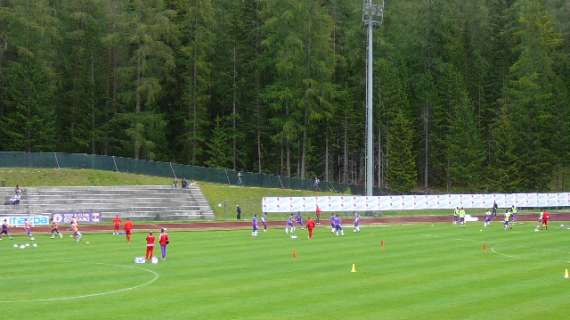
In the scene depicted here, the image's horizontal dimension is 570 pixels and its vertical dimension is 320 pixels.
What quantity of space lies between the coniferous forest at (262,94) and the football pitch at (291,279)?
40235 mm

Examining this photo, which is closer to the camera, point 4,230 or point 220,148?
point 4,230

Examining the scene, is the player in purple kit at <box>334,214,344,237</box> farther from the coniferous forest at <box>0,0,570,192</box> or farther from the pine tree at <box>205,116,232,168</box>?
the pine tree at <box>205,116,232,168</box>

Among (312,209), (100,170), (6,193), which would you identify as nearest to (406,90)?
(312,209)

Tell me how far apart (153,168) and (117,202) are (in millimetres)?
10260

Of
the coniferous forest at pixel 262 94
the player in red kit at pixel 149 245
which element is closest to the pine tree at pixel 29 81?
the coniferous forest at pixel 262 94

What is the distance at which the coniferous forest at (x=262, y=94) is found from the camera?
86125 mm

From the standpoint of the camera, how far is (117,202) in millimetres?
65938

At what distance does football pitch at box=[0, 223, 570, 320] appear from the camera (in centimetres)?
2378

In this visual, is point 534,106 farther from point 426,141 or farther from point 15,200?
point 15,200

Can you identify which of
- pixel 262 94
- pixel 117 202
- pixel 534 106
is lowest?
pixel 117 202

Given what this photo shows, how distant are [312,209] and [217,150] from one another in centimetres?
2436

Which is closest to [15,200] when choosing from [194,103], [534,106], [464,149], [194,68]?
[194,103]

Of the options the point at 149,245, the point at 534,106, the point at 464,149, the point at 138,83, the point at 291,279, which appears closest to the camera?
the point at 291,279

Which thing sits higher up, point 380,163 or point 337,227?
point 380,163
